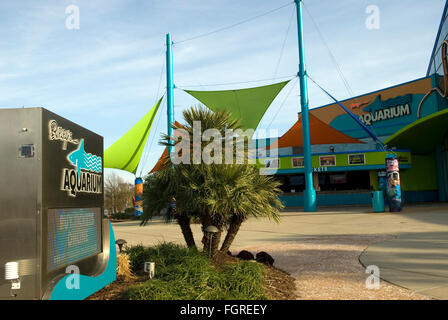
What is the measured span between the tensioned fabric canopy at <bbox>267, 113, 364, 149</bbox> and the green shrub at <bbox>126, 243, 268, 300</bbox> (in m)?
23.6

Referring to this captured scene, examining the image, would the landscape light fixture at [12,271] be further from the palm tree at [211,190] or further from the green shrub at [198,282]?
the palm tree at [211,190]

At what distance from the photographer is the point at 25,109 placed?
386 centimetres

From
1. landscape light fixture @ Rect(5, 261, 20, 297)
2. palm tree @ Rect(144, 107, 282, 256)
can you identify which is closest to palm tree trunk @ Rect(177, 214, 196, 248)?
palm tree @ Rect(144, 107, 282, 256)

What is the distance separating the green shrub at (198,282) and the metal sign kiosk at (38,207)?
86cm

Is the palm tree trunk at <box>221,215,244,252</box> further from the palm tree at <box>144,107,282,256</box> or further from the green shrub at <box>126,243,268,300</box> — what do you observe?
the green shrub at <box>126,243,268,300</box>

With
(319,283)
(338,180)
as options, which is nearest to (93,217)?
Answer: (319,283)

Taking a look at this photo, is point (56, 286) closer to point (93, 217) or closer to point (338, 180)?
point (93, 217)

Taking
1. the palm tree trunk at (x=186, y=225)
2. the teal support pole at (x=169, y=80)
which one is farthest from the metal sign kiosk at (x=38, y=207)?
the teal support pole at (x=169, y=80)

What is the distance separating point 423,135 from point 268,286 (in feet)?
89.5

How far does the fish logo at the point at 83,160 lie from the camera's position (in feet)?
15.2

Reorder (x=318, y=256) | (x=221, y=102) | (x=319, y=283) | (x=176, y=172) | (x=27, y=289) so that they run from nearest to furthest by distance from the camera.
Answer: (x=27, y=289)
(x=319, y=283)
(x=176, y=172)
(x=318, y=256)
(x=221, y=102)

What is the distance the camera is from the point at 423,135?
28406 millimetres

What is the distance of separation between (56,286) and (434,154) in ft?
115

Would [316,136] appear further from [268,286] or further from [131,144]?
[268,286]
